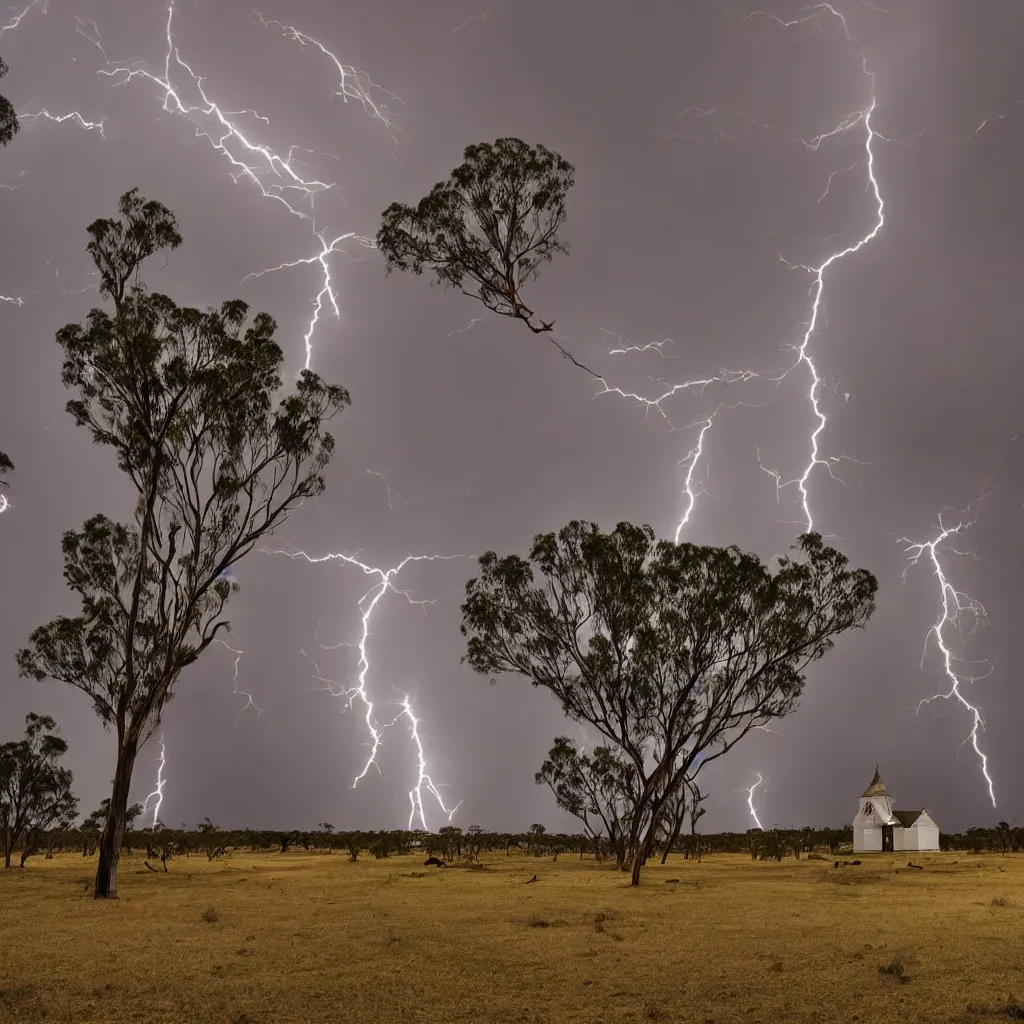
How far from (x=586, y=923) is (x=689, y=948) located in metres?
3.32

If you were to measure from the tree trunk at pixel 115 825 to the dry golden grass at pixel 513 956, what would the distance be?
2.00 ft

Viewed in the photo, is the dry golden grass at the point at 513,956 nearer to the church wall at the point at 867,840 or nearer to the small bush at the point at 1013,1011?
the small bush at the point at 1013,1011

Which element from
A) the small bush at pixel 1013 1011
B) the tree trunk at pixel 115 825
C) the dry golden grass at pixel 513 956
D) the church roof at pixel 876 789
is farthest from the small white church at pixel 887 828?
the small bush at pixel 1013 1011

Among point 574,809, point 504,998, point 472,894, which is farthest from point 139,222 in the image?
point 574,809

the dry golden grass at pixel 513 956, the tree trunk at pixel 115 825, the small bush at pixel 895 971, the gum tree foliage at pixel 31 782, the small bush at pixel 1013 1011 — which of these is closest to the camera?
the small bush at pixel 1013 1011

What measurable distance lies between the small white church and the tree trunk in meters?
51.4

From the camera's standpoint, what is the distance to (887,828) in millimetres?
60000

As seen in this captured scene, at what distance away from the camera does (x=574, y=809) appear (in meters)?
43.8

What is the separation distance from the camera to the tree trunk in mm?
19562

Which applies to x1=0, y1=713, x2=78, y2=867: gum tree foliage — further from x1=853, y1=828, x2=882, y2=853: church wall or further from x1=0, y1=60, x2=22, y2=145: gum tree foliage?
x1=853, y1=828, x2=882, y2=853: church wall

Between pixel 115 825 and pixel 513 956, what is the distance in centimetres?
1215

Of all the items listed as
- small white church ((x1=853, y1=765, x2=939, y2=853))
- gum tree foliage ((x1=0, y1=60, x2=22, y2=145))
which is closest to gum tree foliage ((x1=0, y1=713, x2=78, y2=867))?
gum tree foliage ((x1=0, y1=60, x2=22, y2=145))

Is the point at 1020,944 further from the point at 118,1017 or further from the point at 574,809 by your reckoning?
the point at 574,809

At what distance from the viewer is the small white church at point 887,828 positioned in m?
57.6
